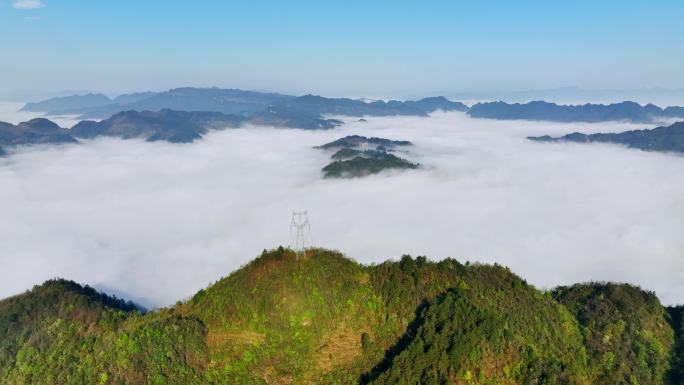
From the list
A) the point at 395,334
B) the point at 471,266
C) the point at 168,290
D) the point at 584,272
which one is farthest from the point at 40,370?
the point at 584,272

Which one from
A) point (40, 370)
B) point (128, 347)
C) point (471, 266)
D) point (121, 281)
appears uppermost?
point (471, 266)

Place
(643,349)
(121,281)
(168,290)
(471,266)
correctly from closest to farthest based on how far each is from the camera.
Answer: (643,349) → (471,266) → (168,290) → (121,281)

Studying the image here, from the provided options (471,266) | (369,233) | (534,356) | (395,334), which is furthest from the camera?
(369,233)

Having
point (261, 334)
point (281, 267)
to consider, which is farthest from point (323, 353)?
point (281, 267)

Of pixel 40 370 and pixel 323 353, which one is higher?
pixel 323 353

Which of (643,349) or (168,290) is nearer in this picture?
(643,349)

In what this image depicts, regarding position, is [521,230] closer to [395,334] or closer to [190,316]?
[395,334]
